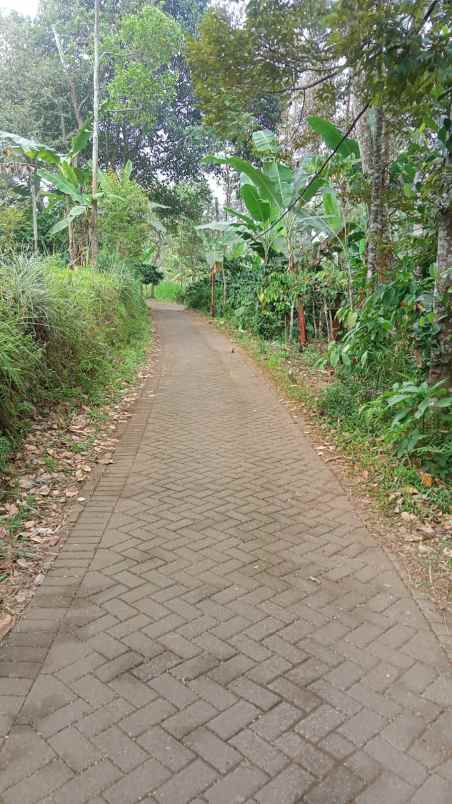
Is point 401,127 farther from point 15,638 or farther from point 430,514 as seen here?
point 15,638

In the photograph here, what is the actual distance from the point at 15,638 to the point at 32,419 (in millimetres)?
3536

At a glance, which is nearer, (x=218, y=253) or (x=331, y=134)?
(x=331, y=134)

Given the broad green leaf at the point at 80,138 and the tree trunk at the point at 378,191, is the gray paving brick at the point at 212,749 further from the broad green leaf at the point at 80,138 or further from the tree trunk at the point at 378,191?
the broad green leaf at the point at 80,138

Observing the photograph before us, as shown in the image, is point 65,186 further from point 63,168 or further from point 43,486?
point 43,486

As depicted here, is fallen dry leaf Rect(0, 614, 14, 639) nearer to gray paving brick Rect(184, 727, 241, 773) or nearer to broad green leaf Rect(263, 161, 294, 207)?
gray paving brick Rect(184, 727, 241, 773)

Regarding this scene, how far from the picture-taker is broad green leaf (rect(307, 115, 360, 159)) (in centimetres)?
767

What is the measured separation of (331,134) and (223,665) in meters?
7.32

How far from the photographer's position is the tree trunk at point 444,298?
4906 mm

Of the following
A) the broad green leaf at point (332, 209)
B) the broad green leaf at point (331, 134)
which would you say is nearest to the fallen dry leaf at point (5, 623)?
the broad green leaf at point (331, 134)

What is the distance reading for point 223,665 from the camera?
2.89m

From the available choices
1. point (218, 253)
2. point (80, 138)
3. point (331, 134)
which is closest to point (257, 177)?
point (331, 134)

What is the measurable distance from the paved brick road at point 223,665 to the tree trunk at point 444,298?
1.46 meters

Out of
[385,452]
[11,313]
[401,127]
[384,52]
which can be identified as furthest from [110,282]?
[384,52]

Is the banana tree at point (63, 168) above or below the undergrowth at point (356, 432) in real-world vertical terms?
above
